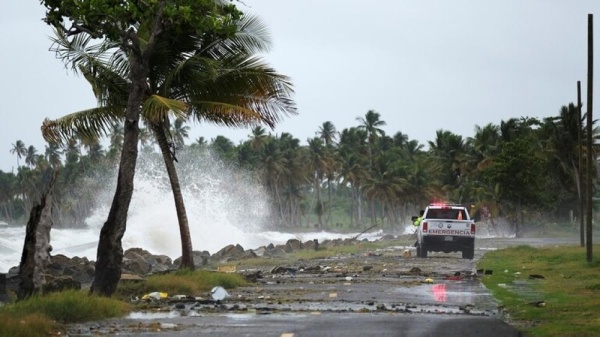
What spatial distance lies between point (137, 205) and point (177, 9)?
6081cm

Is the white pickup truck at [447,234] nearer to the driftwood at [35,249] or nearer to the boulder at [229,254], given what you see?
the boulder at [229,254]

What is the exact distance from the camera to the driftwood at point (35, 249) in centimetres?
1858

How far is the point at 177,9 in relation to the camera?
71.4ft

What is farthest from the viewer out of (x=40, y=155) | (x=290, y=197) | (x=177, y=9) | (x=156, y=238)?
(x=40, y=155)

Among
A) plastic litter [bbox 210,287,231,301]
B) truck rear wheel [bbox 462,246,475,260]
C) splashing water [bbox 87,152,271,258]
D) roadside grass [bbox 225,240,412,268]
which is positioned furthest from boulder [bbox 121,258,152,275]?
splashing water [bbox 87,152,271,258]

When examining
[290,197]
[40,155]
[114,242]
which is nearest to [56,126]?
[114,242]

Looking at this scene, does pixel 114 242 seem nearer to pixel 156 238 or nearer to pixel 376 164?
pixel 156 238

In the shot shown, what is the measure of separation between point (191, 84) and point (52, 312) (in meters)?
10.8

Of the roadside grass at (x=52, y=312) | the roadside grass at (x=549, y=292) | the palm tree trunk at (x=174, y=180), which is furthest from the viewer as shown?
the palm tree trunk at (x=174, y=180)

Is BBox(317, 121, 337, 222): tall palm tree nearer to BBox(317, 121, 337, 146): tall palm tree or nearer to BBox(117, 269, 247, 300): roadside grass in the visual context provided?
BBox(317, 121, 337, 146): tall palm tree

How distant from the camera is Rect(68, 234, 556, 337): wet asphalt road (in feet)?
47.6

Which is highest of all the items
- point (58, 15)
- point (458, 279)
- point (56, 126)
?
point (58, 15)

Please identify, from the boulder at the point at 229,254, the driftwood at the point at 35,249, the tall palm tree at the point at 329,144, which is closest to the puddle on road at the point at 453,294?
the driftwood at the point at 35,249

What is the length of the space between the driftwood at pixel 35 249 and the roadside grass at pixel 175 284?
2050 millimetres
